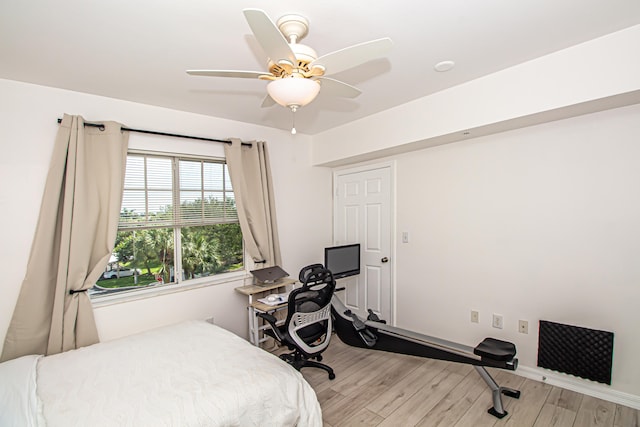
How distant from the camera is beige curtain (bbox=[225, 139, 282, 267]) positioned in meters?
3.33

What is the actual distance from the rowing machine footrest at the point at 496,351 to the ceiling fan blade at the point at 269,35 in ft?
7.97

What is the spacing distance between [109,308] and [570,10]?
394cm

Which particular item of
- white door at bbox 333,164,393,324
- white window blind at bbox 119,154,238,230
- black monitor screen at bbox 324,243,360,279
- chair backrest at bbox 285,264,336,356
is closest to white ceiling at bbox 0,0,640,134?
white window blind at bbox 119,154,238,230

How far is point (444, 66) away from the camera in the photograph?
225 cm

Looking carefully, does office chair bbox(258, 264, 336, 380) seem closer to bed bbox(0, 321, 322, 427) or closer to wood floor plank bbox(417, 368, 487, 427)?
bed bbox(0, 321, 322, 427)

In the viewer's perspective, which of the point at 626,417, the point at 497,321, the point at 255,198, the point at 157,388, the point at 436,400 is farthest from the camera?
the point at 255,198

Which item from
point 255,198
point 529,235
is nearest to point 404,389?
point 529,235

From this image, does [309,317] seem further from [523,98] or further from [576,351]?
[523,98]

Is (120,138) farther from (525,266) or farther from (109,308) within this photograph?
(525,266)

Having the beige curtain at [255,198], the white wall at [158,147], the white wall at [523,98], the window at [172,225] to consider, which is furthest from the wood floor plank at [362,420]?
the white wall at [523,98]

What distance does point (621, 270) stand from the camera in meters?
2.23

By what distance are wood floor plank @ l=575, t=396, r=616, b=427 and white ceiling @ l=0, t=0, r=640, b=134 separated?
8.38 ft

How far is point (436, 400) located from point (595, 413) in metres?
1.07

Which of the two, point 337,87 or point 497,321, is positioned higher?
point 337,87
